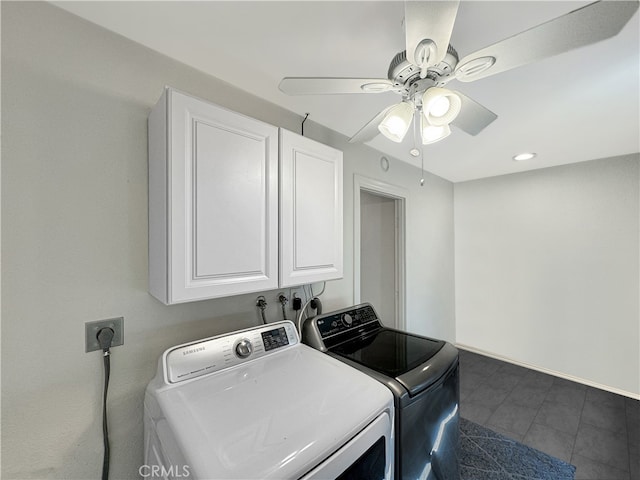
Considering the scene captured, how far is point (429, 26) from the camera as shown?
71 cm

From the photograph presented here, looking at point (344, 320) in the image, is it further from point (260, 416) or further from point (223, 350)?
point (260, 416)

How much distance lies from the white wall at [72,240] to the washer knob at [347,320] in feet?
2.63

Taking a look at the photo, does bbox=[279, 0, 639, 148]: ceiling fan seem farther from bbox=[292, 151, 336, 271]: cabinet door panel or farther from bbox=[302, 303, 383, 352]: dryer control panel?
bbox=[302, 303, 383, 352]: dryer control panel

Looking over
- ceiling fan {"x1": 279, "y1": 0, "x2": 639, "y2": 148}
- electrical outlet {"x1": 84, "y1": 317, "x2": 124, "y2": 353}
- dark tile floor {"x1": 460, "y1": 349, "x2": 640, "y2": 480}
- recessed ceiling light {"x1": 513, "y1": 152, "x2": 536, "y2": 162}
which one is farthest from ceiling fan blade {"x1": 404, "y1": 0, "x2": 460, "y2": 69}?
dark tile floor {"x1": 460, "y1": 349, "x2": 640, "y2": 480}

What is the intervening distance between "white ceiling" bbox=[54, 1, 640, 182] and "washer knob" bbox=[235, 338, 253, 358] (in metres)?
1.31

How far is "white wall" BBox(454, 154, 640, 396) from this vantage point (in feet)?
7.88

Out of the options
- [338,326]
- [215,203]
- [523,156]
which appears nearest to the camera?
[215,203]

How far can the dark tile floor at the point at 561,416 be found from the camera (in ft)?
5.67

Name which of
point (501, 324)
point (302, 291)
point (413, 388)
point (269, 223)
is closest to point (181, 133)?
point (269, 223)

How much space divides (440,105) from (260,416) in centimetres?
122

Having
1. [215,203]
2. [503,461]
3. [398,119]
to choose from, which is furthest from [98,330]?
[503,461]

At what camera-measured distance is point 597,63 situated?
1.19 metres

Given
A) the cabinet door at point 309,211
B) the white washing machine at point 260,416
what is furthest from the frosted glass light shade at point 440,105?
the white washing machine at point 260,416

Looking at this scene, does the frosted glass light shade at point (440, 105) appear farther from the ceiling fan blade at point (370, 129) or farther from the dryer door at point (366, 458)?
the dryer door at point (366, 458)
